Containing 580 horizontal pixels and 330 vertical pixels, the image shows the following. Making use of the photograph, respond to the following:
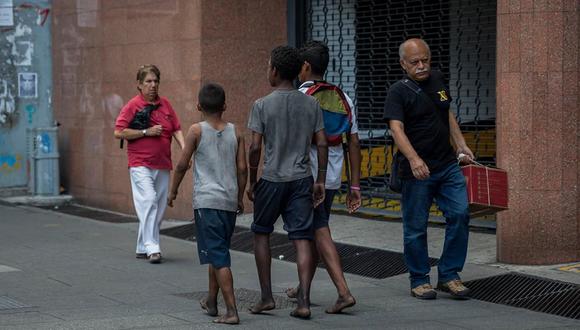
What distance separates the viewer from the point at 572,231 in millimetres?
9398

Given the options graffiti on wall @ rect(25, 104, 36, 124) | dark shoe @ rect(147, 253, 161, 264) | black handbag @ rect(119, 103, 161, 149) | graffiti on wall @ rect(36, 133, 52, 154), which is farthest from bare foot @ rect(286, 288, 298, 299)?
graffiti on wall @ rect(25, 104, 36, 124)

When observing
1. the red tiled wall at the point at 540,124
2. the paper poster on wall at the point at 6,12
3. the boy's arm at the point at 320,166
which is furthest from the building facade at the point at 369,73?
the boy's arm at the point at 320,166

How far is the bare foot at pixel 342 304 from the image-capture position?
769cm

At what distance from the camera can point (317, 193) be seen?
7750 millimetres

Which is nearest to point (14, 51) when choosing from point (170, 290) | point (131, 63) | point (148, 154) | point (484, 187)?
point (131, 63)

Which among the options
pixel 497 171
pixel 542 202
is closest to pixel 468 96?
pixel 542 202

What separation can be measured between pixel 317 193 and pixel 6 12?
29.9ft

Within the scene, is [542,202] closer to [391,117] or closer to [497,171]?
[497,171]

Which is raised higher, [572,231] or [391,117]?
[391,117]

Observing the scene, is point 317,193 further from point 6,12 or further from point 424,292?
point 6,12

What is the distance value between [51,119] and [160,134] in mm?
6037

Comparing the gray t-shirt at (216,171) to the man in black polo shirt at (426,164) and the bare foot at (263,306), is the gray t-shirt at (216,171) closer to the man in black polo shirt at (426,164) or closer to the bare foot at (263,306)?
the bare foot at (263,306)

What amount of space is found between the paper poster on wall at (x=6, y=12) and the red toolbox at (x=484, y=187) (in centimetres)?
911

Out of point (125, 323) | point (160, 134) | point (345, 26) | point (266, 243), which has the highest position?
point (345, 26)
